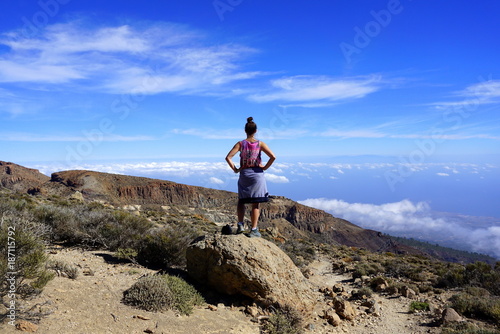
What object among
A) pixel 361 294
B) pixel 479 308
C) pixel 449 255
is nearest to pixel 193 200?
pixel 361 294

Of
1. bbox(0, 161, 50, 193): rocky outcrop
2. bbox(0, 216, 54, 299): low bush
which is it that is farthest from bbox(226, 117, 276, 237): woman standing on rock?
bbox(0, 161, 50, 193): rocky outcrop

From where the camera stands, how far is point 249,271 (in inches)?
240

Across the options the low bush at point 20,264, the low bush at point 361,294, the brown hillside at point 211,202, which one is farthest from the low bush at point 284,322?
the brown hillside at point 211,202

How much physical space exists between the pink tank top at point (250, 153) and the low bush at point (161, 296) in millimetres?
2923

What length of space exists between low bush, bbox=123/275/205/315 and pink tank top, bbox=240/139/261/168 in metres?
2.92

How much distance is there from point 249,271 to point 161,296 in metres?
1.80

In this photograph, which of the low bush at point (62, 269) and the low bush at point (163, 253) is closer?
the low bush at point (62, 269)

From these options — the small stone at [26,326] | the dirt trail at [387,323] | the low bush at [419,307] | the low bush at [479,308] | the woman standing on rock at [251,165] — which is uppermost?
the woman standing on rock at [251,165]

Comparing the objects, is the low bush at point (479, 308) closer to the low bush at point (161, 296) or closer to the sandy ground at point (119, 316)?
the sandy ground at point (119, 316)

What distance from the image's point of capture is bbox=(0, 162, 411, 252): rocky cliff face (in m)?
55.5

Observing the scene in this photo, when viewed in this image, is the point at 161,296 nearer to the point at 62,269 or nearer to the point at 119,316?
the point at 119,316

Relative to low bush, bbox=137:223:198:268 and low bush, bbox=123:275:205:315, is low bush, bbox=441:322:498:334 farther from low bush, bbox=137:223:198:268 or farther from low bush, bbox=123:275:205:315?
low bush, bbox=137:223:198:268

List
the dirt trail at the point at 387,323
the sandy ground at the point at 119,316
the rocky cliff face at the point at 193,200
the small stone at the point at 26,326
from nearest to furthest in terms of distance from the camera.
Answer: the small stone at the point at 26,326
the sandy ground at the point at 119,316
the dirt trail at the point at 387,323
the rocky cliff face at the point at 193,200

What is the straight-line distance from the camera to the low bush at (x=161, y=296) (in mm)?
5523
